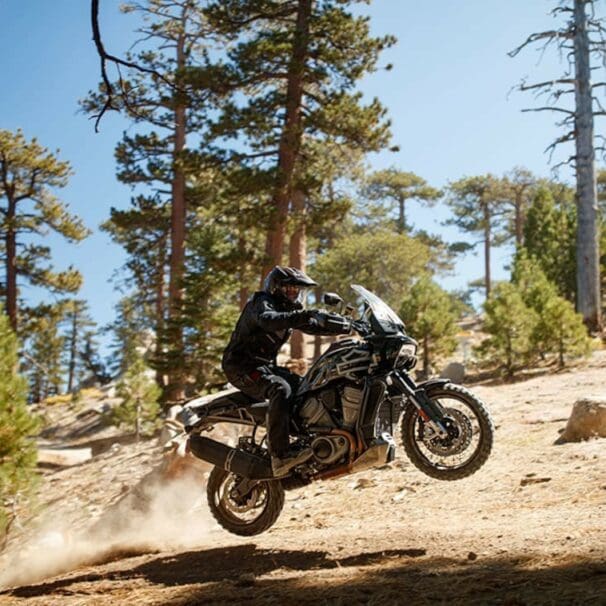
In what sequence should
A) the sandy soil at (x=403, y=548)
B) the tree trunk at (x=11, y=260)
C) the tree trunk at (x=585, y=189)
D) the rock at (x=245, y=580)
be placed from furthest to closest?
1. the tree trunk at (x=11, y=260)
2. the tree trunk at (x=585, y=189)
3. the rock at (x=245, y=580)
4. the sandy soil at (x=403, y=548)

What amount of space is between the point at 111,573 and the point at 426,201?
4758cm

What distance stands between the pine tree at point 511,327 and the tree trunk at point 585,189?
16.1 feet

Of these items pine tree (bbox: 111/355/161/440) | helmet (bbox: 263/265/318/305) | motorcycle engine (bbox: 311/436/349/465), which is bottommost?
pine tree (bbox: 111/355/161/440)

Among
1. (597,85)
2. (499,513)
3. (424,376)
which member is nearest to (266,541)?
(499,513)

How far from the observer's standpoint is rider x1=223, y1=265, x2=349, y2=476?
5.84 m

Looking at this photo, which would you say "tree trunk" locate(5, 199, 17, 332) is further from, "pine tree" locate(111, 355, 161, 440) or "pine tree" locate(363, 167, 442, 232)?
"pine tree" locate(363, 167, 442, 232)

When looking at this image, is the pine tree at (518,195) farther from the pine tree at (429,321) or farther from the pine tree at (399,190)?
the pine tree at (429,321)

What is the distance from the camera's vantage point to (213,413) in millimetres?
6555

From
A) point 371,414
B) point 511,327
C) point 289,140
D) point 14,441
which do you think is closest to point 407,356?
point 371,414

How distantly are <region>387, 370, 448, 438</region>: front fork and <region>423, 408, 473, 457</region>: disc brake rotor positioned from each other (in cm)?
5

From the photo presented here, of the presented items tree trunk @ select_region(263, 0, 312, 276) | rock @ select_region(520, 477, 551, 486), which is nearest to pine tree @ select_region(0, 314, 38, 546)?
rock @ select_region(520, 477, 551, 486)

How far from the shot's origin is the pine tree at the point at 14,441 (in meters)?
9.31

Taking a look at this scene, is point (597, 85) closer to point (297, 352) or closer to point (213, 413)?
point (297, 352)

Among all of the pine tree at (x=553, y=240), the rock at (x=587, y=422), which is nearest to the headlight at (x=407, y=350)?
the rock at (x=587, y=422)
